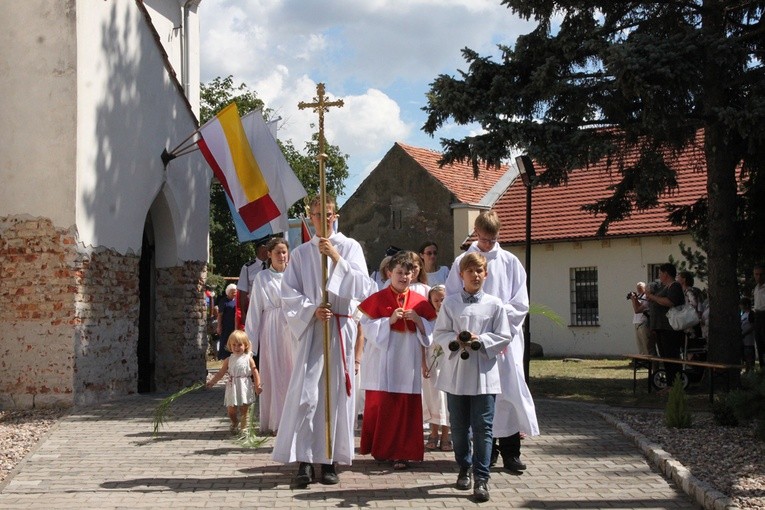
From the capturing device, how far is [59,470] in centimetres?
876

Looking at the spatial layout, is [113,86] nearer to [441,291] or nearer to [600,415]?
[441,291]

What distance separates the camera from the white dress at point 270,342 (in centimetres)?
1082

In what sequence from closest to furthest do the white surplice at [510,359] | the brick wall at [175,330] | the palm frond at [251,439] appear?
the white surplice at [510,359]
the palm frond at [251,439]
the brick wall at [175,330]

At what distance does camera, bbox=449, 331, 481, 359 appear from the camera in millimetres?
7582

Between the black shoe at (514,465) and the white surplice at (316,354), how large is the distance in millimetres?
1344

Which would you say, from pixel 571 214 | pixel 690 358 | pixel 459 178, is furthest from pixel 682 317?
pixel 459 178

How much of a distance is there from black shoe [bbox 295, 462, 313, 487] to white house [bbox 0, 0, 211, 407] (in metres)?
5.75

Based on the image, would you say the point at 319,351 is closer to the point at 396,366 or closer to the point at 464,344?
the point at 396,366

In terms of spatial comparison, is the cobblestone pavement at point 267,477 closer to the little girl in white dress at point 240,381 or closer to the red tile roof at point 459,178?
the little girl in white dress at point 240,381

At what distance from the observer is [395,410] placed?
880 cm

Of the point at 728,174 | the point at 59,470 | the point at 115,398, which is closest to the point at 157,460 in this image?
the point at 59,470

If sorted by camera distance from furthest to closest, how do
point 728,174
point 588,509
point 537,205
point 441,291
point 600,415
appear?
point 537,205 → point 728,174 → point 600,415 → point 441,291 → point 588,509

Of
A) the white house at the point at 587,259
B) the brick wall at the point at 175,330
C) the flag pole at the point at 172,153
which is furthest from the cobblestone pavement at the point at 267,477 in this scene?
the white house at the point at 587,259

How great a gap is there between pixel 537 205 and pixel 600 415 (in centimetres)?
2026
